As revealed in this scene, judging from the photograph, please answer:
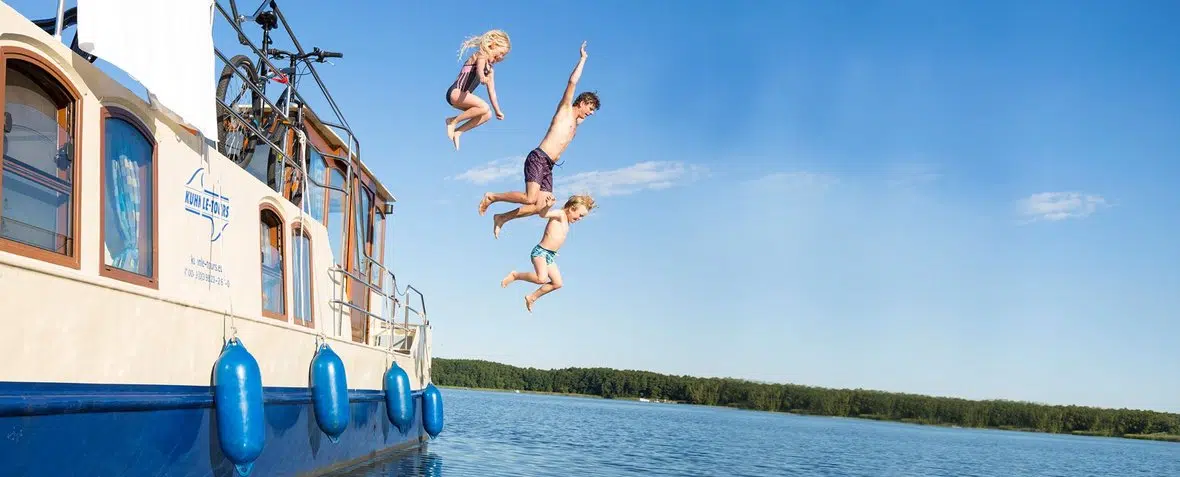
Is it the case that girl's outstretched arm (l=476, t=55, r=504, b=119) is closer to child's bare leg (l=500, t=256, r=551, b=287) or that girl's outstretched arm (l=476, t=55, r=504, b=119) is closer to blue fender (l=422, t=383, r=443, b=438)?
child's bare leg (l=500, t=256, r=551, b=287)

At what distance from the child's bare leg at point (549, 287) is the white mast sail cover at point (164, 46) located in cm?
277

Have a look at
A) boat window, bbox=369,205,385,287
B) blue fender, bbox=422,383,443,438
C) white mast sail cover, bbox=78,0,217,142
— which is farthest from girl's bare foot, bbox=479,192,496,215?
blue fender, bbox=422,383,443,438

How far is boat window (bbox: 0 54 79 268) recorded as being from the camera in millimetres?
5785

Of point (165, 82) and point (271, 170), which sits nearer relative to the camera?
point (165, 82)

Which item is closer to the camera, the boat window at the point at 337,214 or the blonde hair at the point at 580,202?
the blonde hair at the point at 580,202

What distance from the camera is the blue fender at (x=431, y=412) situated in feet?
55.9

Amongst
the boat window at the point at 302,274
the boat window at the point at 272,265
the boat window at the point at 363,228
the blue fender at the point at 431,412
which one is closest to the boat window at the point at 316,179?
the boat window at the point at 302,274

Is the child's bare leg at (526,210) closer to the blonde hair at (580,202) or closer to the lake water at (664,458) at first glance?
the blonde hair at (580,202)

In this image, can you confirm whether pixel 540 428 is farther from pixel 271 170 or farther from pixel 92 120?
pixel 92 120

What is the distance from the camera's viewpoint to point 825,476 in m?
22.4

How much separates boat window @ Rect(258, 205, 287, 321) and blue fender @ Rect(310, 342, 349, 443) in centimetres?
62

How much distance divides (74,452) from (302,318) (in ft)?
16.4

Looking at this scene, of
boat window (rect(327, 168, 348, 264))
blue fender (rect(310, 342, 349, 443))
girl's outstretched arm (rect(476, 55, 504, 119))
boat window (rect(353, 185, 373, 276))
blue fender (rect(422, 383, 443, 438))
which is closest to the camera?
girl's outstretched arm (rect(476, 55, 504, 119))

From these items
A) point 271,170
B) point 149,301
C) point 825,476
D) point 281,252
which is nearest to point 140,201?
point 149,301
